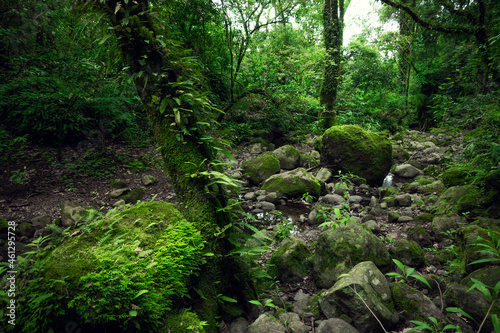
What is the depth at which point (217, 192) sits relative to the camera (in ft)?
8.67

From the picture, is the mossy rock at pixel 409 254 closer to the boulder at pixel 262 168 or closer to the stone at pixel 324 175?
the stone at pixel 324 175

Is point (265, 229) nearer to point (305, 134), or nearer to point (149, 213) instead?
point (149, 213)

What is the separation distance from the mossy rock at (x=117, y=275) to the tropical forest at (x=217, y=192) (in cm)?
1

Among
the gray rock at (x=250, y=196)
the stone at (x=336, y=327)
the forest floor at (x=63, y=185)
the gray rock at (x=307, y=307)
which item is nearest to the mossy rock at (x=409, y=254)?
the forest floor at (x=63, y=185)

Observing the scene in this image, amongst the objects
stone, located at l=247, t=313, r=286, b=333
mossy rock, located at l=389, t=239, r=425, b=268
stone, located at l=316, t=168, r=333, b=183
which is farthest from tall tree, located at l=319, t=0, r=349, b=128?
stone, located at l=247, t=313, r=286, b=333

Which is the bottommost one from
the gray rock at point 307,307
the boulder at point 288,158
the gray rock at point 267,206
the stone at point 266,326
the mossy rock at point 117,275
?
the gray rock at point 267,206

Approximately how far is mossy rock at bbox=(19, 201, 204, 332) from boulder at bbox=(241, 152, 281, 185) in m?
6.02

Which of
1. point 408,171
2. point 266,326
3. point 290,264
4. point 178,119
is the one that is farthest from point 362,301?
point 408,171

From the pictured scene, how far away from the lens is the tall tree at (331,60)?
11.4 meters

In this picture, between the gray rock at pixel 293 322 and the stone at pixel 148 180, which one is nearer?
the gray rock at pixel 293 322

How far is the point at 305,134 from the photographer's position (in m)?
13.2

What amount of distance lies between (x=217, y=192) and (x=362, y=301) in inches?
75.7

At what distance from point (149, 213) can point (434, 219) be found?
16.3 feet

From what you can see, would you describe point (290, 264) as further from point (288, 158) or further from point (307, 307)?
point (288, 158)
